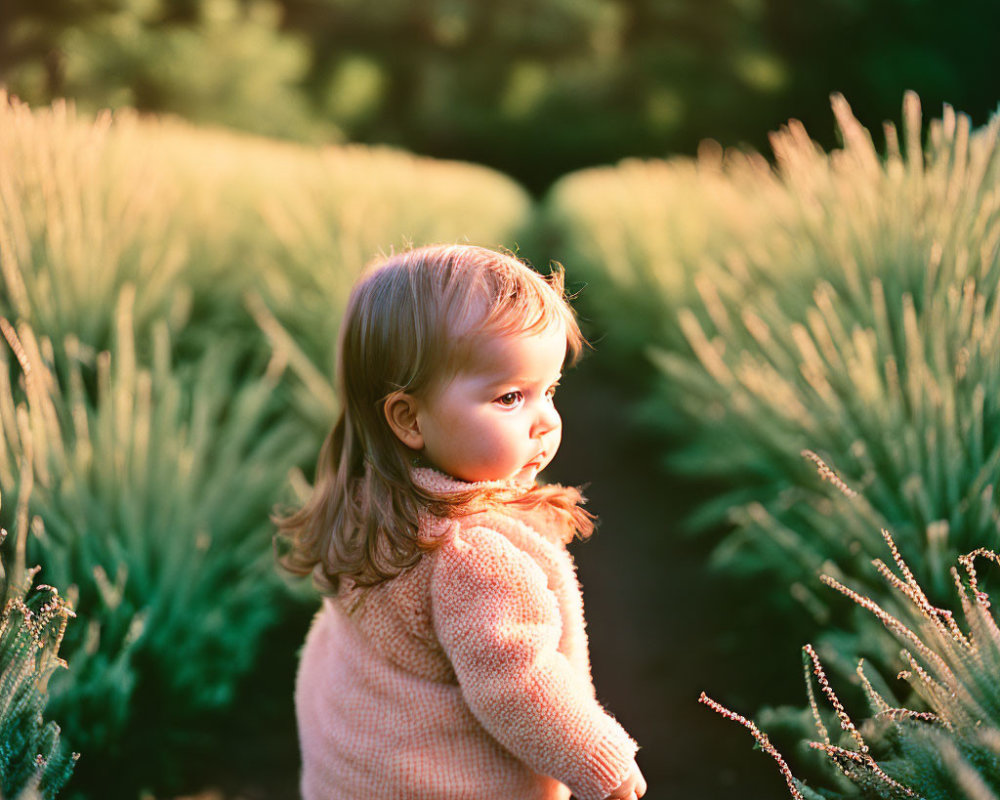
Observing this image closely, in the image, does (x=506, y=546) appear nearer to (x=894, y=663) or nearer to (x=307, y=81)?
(x=894, y=663)

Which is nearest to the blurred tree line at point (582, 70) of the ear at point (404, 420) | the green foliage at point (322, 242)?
the green foliage at point (322, 242)

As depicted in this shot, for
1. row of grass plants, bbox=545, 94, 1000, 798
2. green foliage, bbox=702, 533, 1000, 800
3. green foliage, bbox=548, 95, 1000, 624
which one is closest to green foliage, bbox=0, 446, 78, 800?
green foliage, bbox=702, 533, 1000, 800

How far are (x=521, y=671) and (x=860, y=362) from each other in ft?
5.01

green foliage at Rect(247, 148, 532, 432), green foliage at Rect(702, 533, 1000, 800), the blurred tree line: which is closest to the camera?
green foliage at Rect(702, 533, 1000, 800)

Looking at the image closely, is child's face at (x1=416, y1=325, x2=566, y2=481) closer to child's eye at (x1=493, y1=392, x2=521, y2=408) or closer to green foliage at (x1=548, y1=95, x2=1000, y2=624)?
child's eye at (x1=493, y1=392, x2=521, y2=408)

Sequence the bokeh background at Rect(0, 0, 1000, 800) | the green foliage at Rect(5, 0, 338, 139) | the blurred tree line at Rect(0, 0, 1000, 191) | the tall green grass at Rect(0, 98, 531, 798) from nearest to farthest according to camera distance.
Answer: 1. the bokeh background at Rect(0, 0, 1000, 800)
2. the tall green grass at Rect(0, 98, 531, 798)
3. the green foliage at Rect(5, 0, 338, 139)
4. the blurred tree line at Rect(0, 0, 1000, 191)

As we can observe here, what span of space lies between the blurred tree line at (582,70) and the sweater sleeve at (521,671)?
19.4m

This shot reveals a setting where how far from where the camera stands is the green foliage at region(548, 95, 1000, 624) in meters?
1.96

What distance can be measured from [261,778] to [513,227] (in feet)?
20.9

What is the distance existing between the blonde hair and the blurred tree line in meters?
19.1

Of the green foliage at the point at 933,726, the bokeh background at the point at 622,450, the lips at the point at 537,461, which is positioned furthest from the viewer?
the bokeh background at the point at 622,450

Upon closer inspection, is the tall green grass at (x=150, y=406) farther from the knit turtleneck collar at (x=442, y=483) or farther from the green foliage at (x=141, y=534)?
the knit turtleneck collar at (x=442, y=483)

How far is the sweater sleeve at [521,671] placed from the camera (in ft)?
4.01

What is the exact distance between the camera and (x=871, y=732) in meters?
1.38
